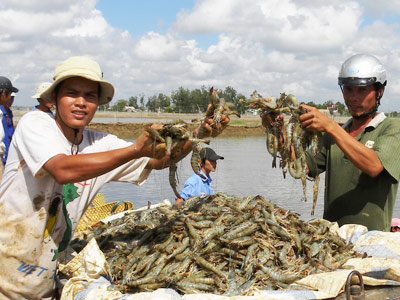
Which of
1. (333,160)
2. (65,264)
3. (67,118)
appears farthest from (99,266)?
(333,160)

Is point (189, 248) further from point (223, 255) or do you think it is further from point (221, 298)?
point (221, 298)

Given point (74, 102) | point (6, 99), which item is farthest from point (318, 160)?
point (6, 99)

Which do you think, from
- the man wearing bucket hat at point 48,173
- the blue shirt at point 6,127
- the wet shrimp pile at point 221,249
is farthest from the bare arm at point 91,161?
the blue shirt at point 6,127

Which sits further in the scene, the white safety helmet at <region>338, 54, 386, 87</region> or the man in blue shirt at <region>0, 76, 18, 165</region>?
the man in blue shirt at <region>0, 76, 18, 165</region>

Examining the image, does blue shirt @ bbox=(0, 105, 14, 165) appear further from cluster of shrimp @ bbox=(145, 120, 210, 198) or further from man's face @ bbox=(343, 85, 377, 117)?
man's face @ bbox=(343, 85, 377, 117)

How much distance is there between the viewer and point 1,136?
9.67m

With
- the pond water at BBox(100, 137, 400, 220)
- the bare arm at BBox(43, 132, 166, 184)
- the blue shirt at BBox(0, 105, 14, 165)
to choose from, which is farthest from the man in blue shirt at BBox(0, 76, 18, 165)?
the bare arm at BBox(43, 132, 166, 184)

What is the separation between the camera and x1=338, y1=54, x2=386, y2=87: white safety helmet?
5203mm

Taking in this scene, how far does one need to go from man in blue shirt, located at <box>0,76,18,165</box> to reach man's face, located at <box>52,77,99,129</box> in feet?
23.0

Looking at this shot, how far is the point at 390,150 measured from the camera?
16.0 feet

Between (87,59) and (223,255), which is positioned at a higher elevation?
(87,59)

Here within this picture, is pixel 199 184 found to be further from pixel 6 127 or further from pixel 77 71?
pixel 77 71

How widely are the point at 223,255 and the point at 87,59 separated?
2.39 meters

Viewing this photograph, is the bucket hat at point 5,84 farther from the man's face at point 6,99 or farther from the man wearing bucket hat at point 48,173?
the man wearing bucket hat at point 48,173
